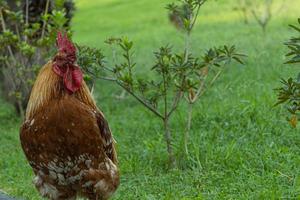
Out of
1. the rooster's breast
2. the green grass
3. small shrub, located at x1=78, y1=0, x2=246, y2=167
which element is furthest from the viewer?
small shrub, located at x1=78, y1=0, x2=246, y2=167

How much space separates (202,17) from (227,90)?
10051mm

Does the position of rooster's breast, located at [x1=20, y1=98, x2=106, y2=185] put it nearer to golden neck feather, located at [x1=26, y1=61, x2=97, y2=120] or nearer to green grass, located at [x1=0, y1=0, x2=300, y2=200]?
golden neck feather, located at [x1=26, y1=61, x2=97, y2=120]

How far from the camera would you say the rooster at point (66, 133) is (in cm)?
498

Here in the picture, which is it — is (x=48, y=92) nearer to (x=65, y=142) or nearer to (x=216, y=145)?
(x=65, y=142)

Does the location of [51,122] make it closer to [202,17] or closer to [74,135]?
[74,135]

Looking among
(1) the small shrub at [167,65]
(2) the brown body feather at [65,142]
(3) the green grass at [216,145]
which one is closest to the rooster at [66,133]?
(2) the brown body feather at [65,142]

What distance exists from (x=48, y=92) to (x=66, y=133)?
34cm

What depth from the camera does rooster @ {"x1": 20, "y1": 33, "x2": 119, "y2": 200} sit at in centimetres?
498

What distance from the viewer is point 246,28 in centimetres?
1577

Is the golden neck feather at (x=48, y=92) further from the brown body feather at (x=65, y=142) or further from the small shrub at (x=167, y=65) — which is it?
the small shrub at (x=167, y=65)

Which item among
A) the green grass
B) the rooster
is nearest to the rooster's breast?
the rooster

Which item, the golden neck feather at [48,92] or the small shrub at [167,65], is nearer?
the golden neck feather at [48,92]

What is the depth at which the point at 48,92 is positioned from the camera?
507 centimetres

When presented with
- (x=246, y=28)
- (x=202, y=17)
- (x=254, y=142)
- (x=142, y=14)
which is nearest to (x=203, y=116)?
(x=254, y=142)
